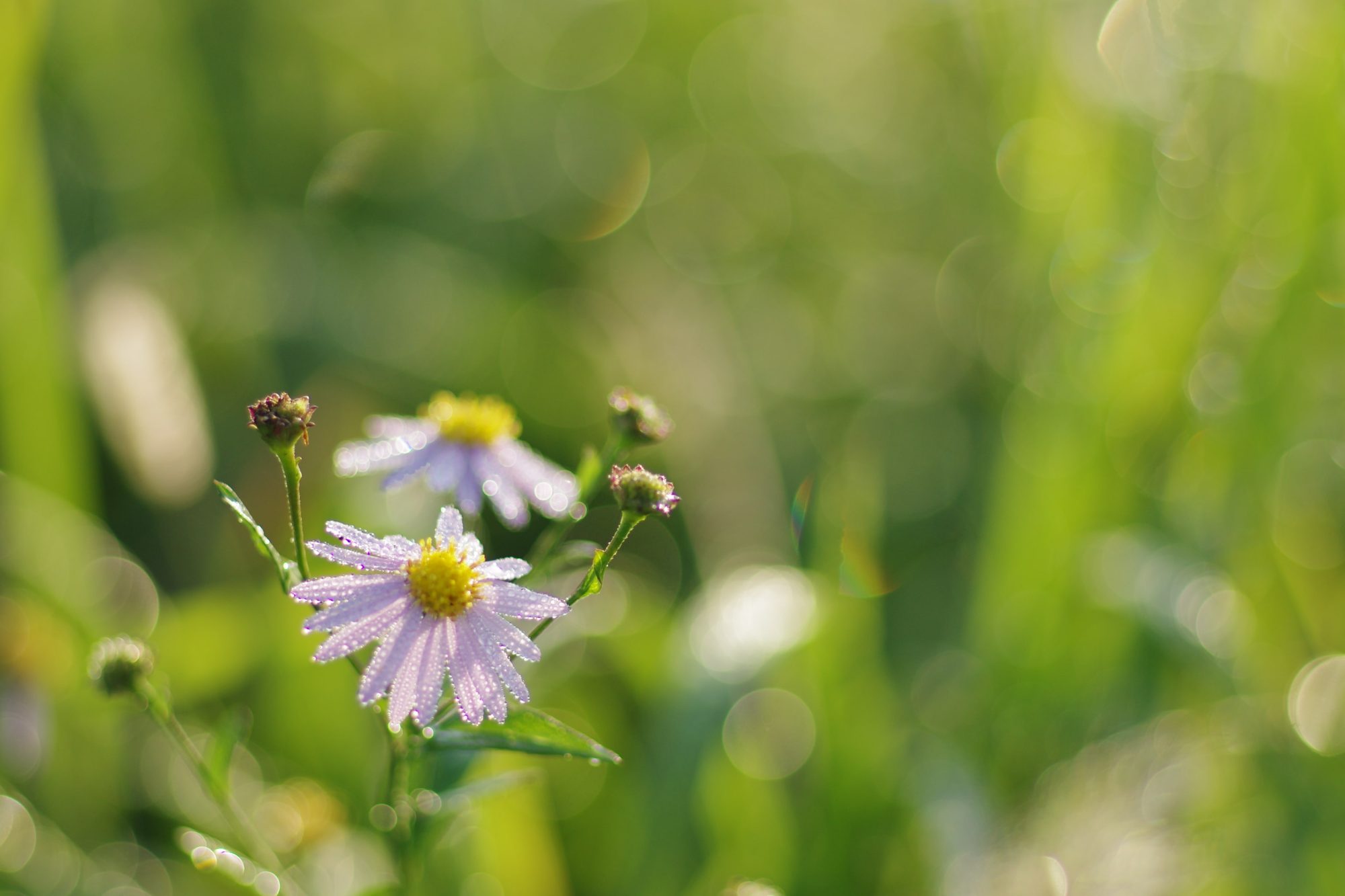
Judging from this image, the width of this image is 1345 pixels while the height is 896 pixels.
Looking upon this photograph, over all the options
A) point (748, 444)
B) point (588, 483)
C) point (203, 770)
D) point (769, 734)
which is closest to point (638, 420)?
point (588, 483)

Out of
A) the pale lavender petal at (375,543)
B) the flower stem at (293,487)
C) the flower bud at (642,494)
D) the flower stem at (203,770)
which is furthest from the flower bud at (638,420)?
the flower stem at (203,770)

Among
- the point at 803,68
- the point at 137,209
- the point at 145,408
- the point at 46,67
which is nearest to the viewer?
the point at 145,408

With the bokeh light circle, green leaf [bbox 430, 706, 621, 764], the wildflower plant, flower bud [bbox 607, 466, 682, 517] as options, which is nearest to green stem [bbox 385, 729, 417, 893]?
the wildflower plant

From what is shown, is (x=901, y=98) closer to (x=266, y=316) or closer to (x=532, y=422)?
(x=532, y=422)

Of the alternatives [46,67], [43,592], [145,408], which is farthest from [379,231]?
[43,592]

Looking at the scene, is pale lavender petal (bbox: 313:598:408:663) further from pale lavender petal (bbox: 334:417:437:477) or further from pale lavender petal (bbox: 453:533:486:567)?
pale lavender petal (bbox: 334:417:437:477)

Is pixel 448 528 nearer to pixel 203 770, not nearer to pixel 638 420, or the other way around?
pixel 638 420
